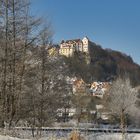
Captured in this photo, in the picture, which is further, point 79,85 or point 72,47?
point 72,47

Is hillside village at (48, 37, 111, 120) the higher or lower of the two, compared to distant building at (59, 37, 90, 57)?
lower

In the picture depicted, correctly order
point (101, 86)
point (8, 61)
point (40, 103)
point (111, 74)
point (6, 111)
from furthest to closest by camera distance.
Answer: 1. point (111, 74)
2. point (101, 86)
3. point (40, 103)
4. point (8, 61)
5. point (6, 111)

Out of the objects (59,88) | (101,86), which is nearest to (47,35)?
(59,88)

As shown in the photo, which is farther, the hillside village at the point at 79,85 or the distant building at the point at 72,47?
the distant building at the point at 72,47

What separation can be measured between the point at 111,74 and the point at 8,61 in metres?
117

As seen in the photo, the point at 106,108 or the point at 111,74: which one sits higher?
the point at 111,74

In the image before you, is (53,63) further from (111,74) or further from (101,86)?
(111,74)

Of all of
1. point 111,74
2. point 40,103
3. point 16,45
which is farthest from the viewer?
point 111,74

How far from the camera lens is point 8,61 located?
17.4 m

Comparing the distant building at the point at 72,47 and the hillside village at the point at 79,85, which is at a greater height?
the distant building at the point at 72,47

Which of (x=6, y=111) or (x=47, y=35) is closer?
(x=6, y=111)

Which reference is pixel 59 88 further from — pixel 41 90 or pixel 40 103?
pixel 40 103

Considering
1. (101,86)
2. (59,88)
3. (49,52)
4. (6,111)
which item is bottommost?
(6,111)

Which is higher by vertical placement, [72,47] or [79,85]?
[72,47]
